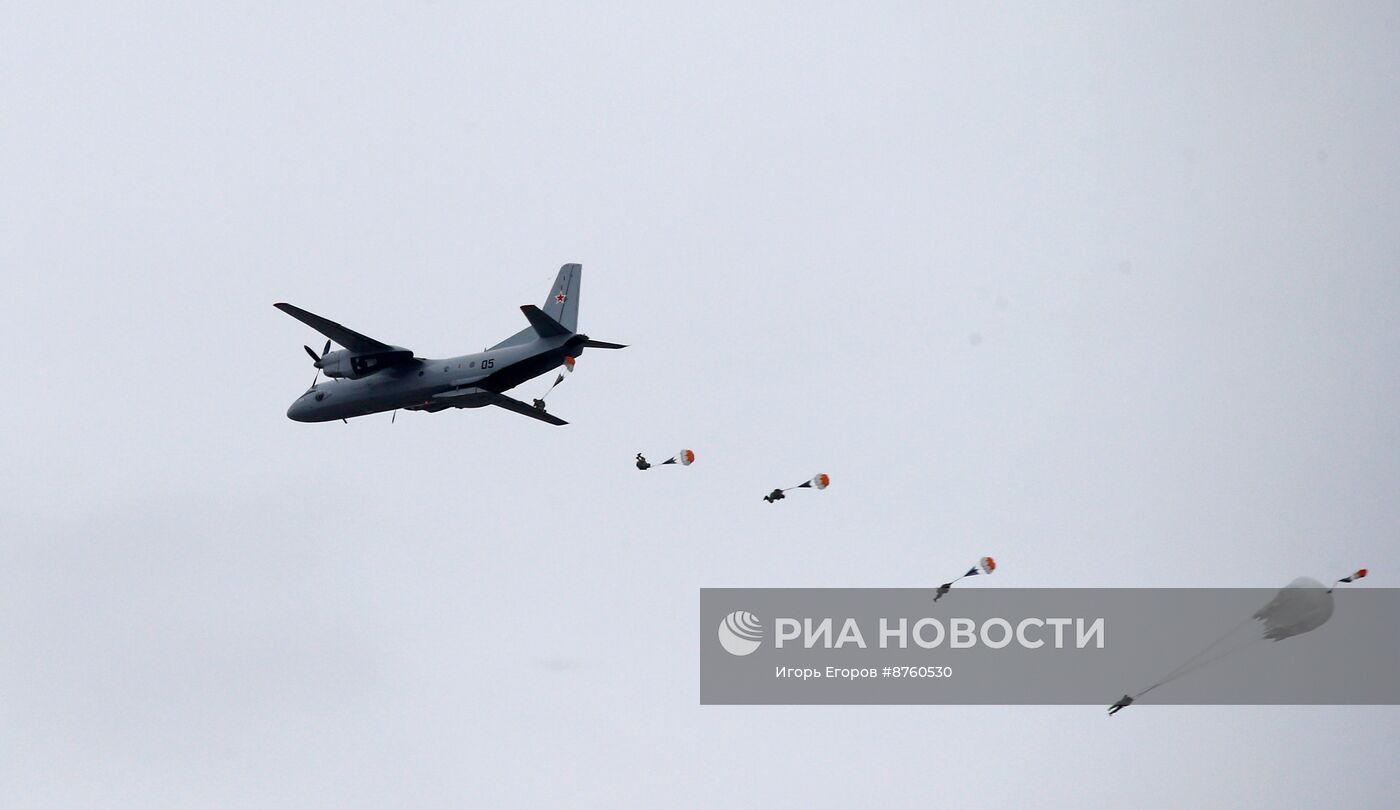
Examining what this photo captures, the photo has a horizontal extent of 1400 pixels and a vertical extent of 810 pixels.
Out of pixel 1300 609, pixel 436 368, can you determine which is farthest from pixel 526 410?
pixel 1300 609

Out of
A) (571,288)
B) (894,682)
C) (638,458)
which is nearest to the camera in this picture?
(638,458)

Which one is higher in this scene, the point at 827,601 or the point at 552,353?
the point at 552,353

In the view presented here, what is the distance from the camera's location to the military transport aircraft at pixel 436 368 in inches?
3273

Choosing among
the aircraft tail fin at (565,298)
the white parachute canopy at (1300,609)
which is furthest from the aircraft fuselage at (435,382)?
the white parachute canopy at (1300,609)

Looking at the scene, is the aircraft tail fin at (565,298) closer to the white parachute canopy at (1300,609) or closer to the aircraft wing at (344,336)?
the aircraft wing at (344,336)

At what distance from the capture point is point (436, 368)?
287 ft

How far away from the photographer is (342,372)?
89188 millimetres

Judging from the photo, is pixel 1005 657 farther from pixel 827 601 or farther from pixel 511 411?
pixel 511 411

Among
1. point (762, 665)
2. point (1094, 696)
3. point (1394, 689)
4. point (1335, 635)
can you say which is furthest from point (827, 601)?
point (1394, 689)

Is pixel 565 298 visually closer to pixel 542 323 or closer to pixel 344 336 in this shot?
pixel 542 323

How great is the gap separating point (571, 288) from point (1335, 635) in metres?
44.4

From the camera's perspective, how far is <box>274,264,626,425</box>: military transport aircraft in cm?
8312

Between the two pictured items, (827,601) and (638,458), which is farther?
(827,601)

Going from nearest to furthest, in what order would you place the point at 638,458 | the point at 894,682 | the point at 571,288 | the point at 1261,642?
the point at 638,458
the point at 1261,642
the point at 571,288
the point at 894,682
